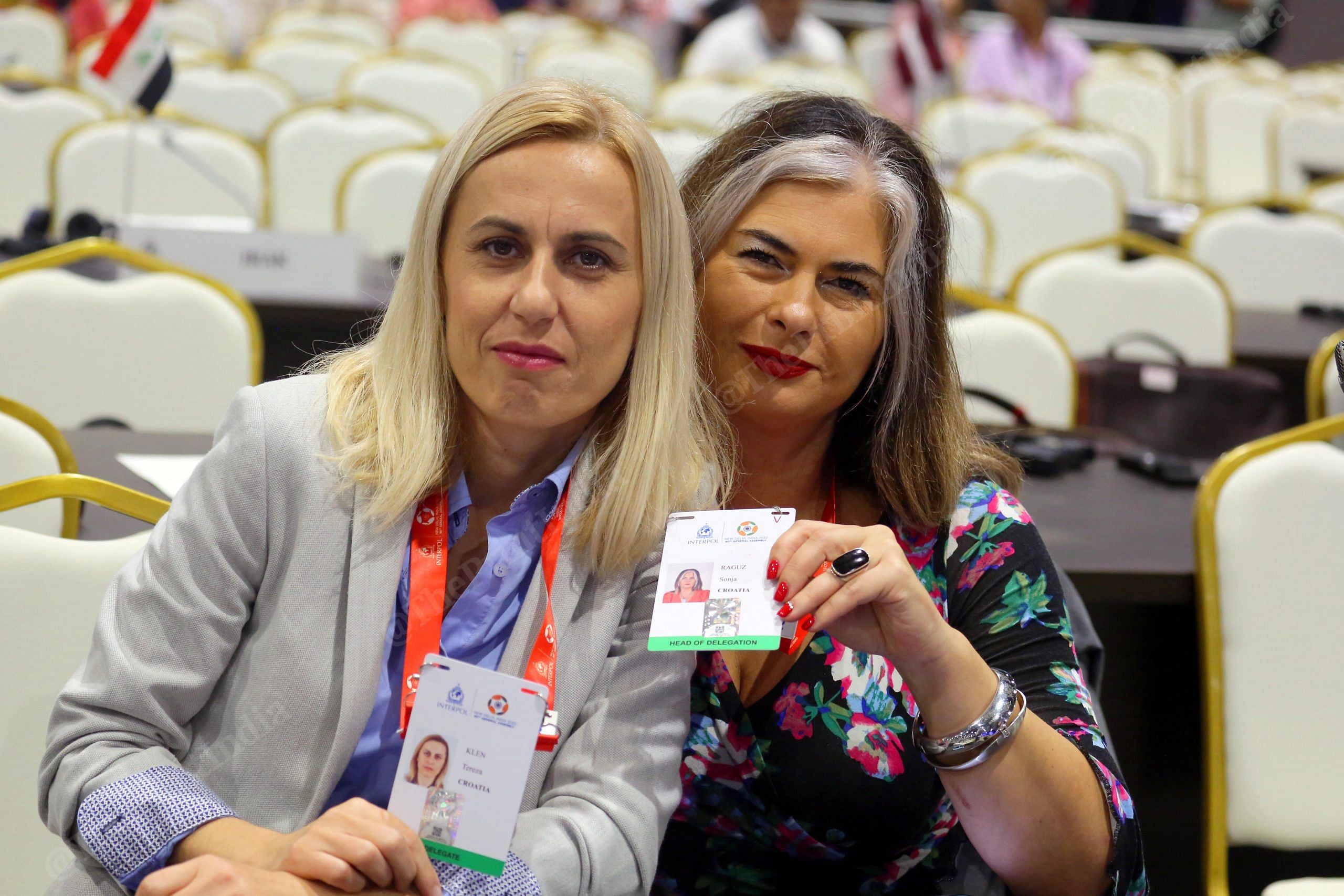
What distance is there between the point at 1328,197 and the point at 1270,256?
1313 millimetres

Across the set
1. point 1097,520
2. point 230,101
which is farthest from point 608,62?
point 1097,520

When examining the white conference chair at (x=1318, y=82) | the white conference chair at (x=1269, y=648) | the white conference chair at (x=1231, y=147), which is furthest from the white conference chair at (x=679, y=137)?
the white conference chair at (x=1318, y=82)

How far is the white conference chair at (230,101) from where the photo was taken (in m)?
5.84

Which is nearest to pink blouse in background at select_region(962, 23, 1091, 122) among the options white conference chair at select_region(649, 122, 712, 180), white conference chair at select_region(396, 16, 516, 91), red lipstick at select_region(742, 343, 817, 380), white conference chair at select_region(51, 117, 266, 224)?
white conference chair at select_region(396, 16, 516, 91)

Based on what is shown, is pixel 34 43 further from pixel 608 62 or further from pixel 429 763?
pixel 429 763

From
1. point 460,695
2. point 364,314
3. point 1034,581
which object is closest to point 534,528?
point 460,695

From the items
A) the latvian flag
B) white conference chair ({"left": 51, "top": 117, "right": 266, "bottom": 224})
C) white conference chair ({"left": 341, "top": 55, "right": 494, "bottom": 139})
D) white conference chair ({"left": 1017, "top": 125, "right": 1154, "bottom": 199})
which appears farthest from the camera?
white conference chair ({"left": 1017, "top": 125, "right": 1154, "bottom": 199})

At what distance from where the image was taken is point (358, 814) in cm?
118

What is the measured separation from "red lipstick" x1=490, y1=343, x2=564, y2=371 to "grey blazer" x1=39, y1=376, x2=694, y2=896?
0.69 feet

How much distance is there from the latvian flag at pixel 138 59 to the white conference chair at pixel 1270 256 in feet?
12.8

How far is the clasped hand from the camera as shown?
1.15 metres

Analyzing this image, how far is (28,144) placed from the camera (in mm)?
4840

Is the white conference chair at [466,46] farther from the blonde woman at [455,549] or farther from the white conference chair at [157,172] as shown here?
the blonde woman at [455,549]

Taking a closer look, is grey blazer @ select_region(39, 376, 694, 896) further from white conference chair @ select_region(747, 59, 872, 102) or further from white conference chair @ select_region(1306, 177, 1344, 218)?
white conference chair @ select_region(747, 59, 872, 102)
